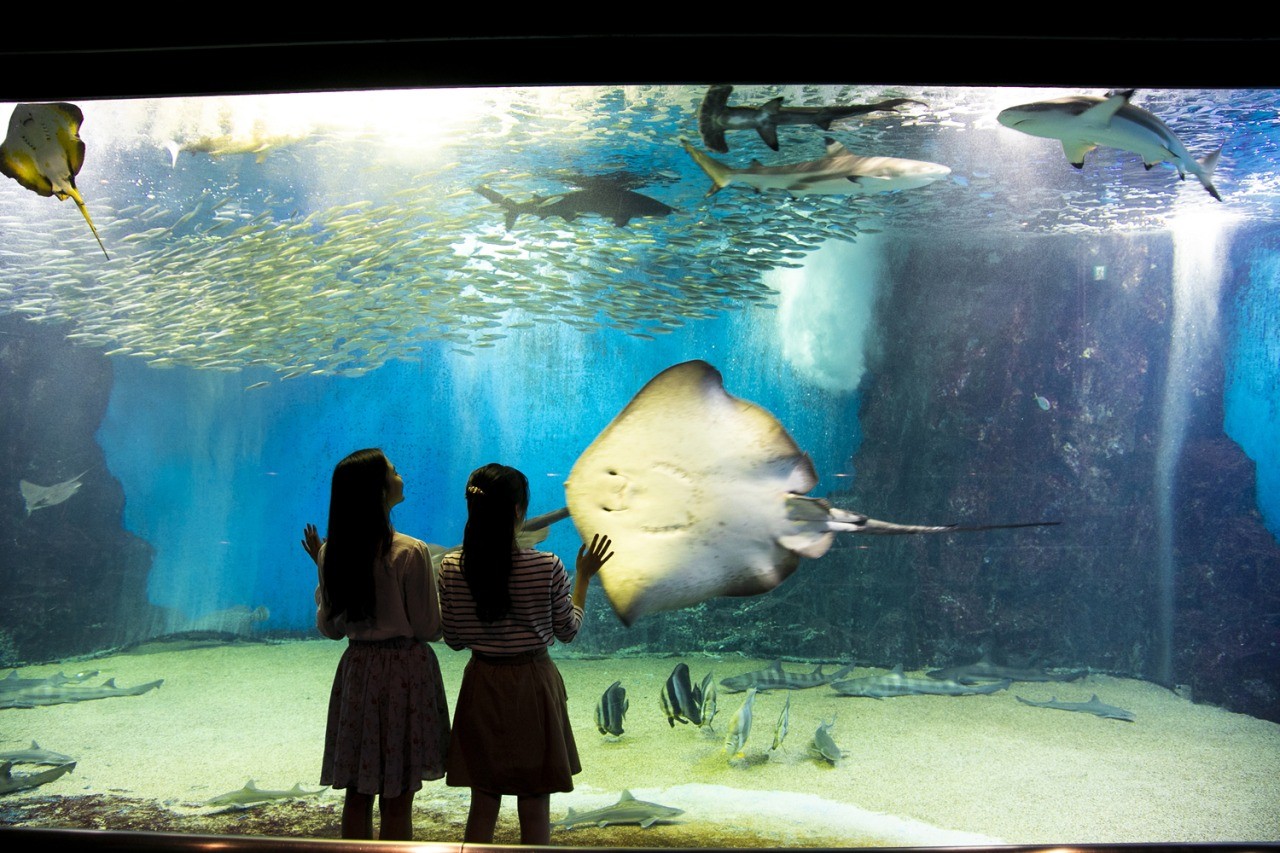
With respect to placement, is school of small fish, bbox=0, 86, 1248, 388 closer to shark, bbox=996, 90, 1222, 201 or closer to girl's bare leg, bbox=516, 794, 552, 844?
shark, bbox=996, 90, 1222, 201

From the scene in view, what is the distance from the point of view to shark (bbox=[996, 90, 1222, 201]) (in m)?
4.05

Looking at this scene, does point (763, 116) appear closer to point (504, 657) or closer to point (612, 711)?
point (504, 657)

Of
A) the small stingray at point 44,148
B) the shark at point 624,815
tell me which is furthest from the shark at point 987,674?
the small stingray at point 44,148

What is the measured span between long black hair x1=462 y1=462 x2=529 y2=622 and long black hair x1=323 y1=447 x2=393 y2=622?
1.06 feet

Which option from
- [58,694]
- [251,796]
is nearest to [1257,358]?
[251,796]

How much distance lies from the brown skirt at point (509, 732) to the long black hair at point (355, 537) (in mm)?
473

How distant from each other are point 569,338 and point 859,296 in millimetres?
4510

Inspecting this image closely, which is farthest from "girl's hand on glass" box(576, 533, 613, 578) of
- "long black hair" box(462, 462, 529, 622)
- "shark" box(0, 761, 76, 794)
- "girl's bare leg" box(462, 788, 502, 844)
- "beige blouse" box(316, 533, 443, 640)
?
"shark" box(0, 761, 76, 794)

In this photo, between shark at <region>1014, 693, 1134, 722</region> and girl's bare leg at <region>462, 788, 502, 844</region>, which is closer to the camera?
girl's bare leg at <region>462, 788, 502, 844</region>

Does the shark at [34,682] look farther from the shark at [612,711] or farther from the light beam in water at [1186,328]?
the light beam in water at [1186,328]

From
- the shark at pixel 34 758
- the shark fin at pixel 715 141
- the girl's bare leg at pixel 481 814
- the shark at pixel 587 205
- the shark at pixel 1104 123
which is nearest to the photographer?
the girl's bare leg at pixel 481 814

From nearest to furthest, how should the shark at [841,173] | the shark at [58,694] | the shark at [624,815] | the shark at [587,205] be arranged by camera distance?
the shark at [624,815] → the shark at [841,173] → the shark at [58,694] → the shark at [587,205]

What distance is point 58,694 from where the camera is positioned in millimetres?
7215

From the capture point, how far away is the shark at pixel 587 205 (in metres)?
7.50
